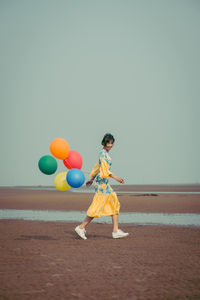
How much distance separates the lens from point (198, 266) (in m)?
5.02

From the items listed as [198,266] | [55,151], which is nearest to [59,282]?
[198,266]

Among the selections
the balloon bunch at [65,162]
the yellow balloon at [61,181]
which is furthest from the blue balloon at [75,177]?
the yellow balloon at [61,181]

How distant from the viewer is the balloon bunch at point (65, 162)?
845cm

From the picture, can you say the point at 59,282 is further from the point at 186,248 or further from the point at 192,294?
the point at 186,248

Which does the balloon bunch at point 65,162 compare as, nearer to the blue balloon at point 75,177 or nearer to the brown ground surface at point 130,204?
the blue balloon at point 75,177

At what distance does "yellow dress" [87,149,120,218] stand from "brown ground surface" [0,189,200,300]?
58 centimetres

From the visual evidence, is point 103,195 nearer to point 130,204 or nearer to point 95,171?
point 95,171

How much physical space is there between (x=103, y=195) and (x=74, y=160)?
160cm

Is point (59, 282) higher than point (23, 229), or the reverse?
point (59, 282)

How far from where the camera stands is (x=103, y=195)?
7.46 m

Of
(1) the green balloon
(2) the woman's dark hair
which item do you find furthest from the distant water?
(2) the woman's dark hair

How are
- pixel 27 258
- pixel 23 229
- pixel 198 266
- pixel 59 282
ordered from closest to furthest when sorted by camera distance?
pixel 59 282 → pixel 198 266 → pixel 27 258 → pixel 23 229

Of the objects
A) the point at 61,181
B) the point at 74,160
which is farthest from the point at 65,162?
the point at 61,181

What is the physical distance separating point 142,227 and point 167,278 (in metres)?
5.36
